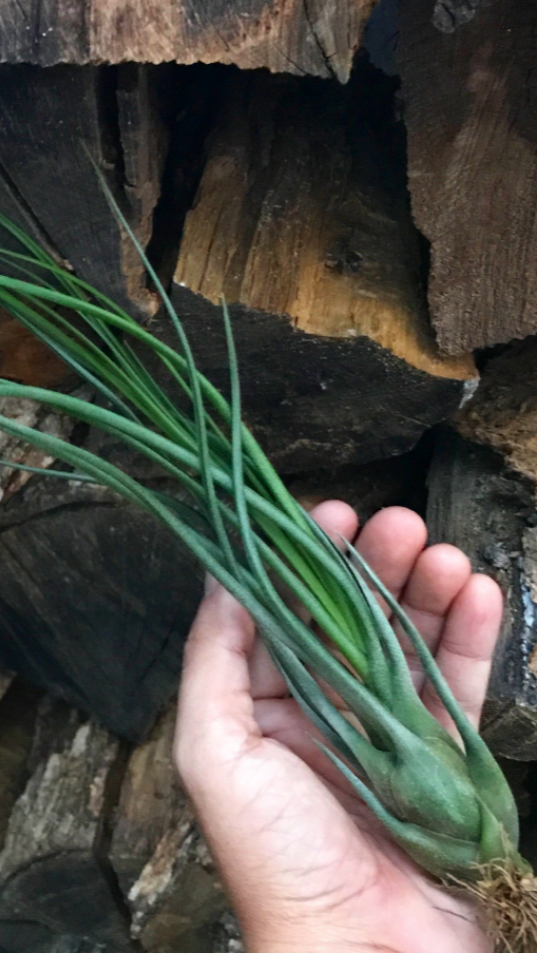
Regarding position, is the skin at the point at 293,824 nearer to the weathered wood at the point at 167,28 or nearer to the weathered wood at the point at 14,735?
the weathered wood at the point at 167,28

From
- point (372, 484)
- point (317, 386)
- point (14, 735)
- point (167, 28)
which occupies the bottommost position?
point (14, 735)

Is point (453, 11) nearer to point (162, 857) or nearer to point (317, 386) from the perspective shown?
point (317, 386)

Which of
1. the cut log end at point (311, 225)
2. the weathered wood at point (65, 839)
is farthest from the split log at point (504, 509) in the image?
the weathered wood at point (65, 839)

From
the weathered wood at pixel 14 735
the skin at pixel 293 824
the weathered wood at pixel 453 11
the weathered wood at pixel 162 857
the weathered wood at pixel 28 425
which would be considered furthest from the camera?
the weathered wood at pixel 14 735

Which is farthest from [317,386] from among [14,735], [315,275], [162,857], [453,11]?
[14,735]

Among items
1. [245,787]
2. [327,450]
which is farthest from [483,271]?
[245,787]

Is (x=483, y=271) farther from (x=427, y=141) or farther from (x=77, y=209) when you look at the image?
(x=77, y=209)
